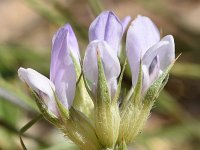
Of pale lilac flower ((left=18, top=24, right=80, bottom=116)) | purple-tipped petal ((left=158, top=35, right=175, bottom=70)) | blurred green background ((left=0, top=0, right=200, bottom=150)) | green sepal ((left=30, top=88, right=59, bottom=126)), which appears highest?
pale lilac flower ((left=18, top=24, right=80, bottom=116))

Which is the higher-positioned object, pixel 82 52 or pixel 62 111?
pixel 62 111

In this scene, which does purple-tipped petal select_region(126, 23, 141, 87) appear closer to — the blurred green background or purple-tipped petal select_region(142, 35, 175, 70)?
purple-tipped petal select_region(142, 35, 175, 70)

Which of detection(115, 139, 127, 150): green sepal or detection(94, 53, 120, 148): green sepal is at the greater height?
detection(94, 53, 120, 148): green sepal

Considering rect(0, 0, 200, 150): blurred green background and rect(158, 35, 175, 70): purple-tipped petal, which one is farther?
rect(0, 0, 200, 150): blurred green background

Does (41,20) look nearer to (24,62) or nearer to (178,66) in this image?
(24,62)

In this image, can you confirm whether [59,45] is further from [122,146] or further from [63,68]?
[122,146]

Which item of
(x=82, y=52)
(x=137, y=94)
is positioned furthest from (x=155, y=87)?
(x=82, y=52)

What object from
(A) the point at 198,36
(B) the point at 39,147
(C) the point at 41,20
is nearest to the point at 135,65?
(B) the point at 39,147

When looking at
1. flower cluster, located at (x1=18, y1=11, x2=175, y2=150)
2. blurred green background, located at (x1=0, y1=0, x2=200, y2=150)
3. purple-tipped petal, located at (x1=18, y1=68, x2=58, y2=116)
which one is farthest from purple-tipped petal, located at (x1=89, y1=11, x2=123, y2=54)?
blurred green background, located at (x1=0, y1=0, x2=200, y2=150)
